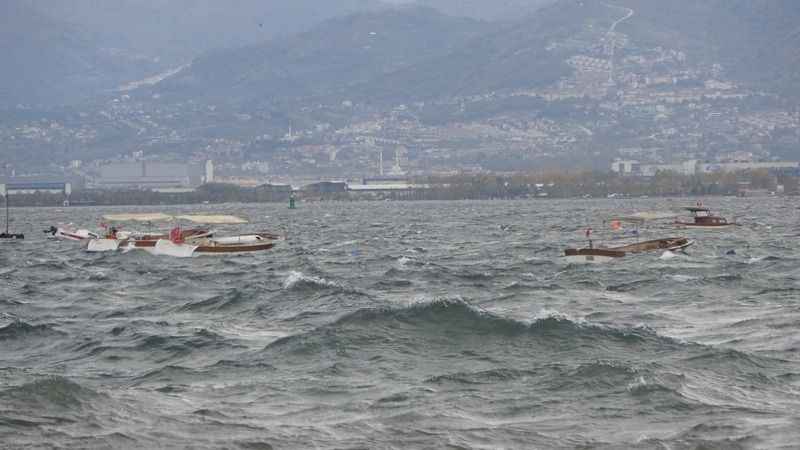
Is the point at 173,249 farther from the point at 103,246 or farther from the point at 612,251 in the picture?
the point at 612,251

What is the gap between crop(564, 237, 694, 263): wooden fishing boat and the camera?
2739 inches

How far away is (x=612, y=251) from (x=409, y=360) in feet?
117

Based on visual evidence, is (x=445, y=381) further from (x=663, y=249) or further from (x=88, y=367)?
(x=663, y=249)

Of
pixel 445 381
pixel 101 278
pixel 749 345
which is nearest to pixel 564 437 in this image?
pixel 445 381

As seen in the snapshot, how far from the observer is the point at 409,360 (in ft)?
118

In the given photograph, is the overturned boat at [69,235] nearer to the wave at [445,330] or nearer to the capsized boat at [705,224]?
Answer: the capsized boat at [705,224]

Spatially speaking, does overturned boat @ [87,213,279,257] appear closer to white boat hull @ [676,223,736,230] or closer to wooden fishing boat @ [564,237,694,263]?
wooden fishing boat @ [564,237,694,263]

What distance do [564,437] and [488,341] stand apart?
1133 centimetres

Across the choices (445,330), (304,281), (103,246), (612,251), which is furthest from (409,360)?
(103,246)

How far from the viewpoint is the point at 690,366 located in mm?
33812

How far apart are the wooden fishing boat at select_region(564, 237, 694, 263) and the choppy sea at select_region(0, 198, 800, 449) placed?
4453 mm

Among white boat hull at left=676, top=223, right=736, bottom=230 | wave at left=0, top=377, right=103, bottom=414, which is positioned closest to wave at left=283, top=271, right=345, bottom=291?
wave at left=0, top=377, right=103, bottom=414

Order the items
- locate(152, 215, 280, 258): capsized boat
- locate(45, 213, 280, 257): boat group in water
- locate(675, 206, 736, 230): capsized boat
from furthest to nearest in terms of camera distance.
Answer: locate(675, 206, 736, 230): capsized boat
locate(45, 213, 280, 257): boat group in water
locate(152, 215, 280, 258): capsized boat

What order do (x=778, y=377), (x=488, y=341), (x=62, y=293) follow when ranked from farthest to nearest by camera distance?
(x=62, y=293) → (x=488, y=341) → (x=778, y=377)
